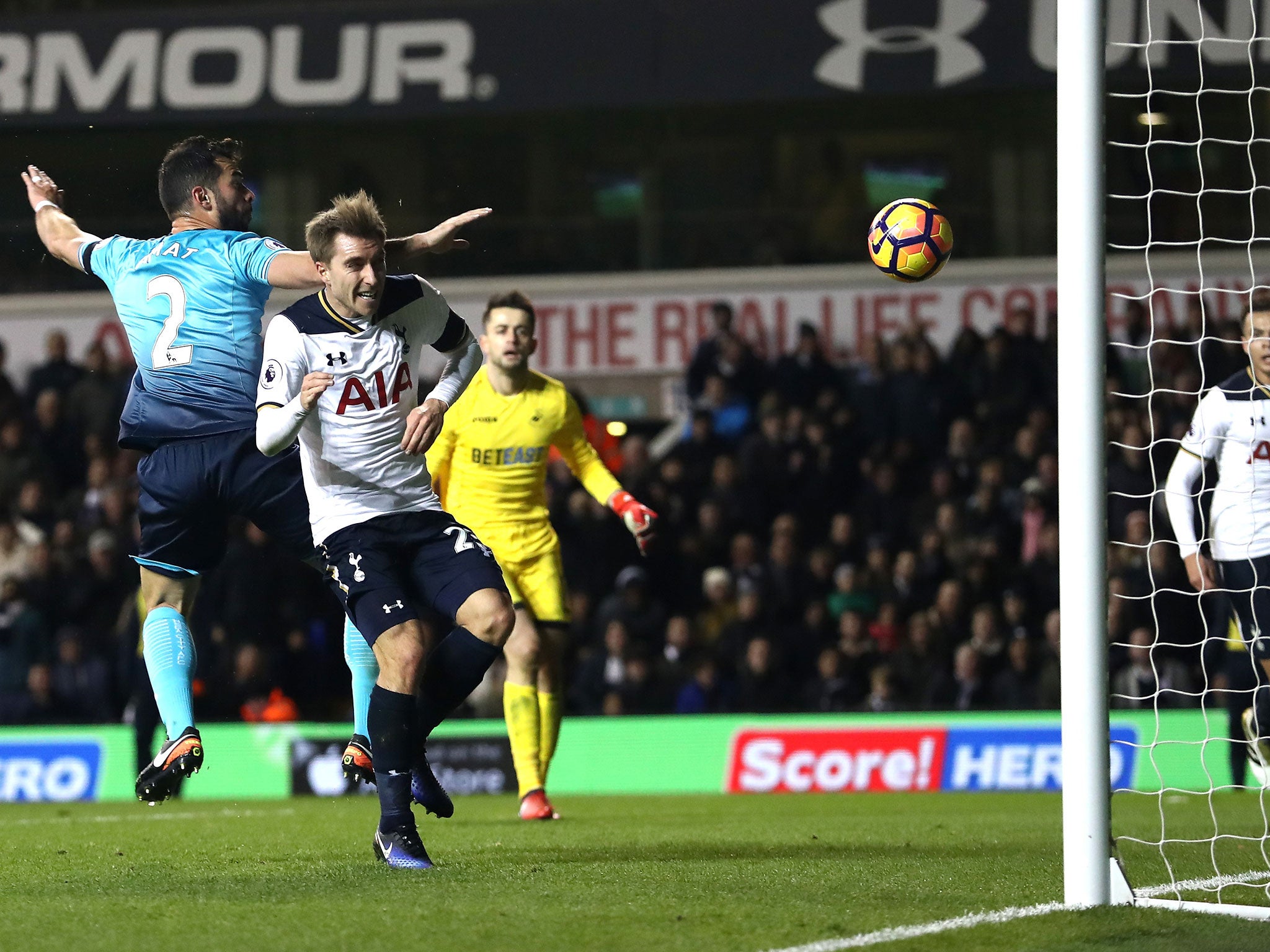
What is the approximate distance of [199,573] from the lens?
618 cm

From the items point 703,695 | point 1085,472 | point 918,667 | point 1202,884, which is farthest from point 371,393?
point 918,667

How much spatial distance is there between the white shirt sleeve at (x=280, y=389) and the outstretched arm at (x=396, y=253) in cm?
26

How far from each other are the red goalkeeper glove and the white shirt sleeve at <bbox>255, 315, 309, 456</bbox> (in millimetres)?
1991

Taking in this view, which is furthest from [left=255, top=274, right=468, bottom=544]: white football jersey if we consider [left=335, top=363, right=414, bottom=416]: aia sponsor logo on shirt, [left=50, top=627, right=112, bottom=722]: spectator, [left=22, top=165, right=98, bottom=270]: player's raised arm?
[left=50, top=627, right=112, bottom=722]: spectator

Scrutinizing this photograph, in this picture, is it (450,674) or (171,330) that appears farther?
(171,330)

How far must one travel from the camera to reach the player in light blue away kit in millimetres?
5961

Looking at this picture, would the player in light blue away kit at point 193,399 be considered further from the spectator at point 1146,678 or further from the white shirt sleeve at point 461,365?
the spectator at point 1146,678

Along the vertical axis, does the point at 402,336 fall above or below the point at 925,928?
above

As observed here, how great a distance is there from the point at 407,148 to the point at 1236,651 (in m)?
10.9

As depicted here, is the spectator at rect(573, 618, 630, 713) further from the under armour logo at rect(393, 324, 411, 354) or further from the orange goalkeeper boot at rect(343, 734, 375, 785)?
the under armour logo at rect(393, 324, 411, 354)

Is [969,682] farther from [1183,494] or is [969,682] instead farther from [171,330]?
[171,330]

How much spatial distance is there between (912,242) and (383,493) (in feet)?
8.31

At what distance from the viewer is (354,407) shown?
18.2 feet

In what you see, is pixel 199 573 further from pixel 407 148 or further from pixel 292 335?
pixel 407 148
